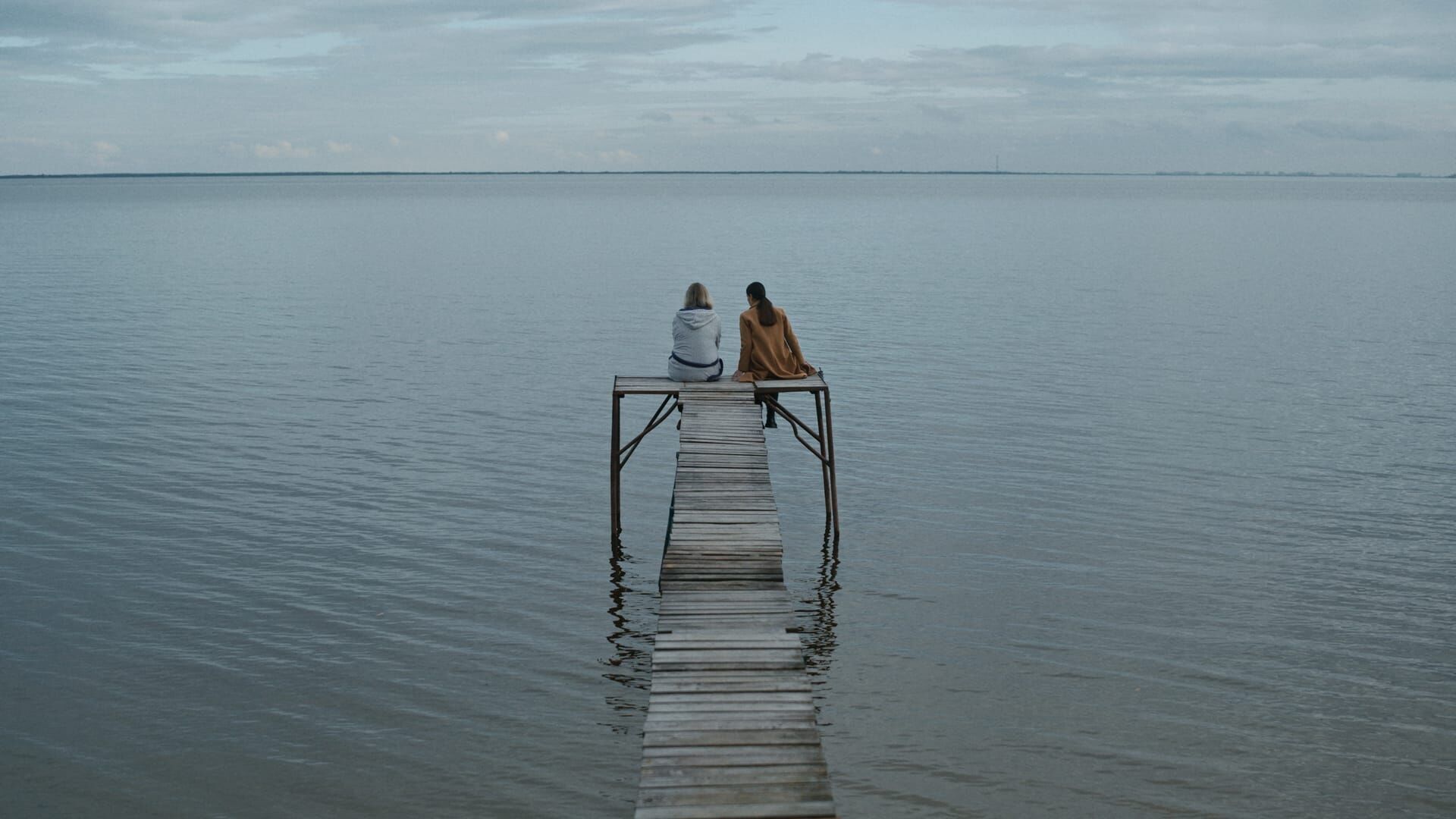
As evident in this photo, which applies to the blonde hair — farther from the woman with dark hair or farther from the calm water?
the calm water

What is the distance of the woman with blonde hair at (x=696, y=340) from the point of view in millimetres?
16250

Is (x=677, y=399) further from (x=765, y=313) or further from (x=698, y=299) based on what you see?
(x=765, y=313)

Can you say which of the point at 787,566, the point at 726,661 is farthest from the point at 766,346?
the point at 726,661

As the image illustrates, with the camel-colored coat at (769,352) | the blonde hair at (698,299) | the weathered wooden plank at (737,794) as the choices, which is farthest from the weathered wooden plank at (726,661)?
the blonde hair at (698,299)

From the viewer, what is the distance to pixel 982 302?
43.0 meters

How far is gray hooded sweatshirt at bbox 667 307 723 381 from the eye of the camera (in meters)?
16.2

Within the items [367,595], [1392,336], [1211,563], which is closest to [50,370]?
[367,595]

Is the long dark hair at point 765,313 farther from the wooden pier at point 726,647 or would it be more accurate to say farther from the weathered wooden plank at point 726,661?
the weathered wooden plank at point 726,661

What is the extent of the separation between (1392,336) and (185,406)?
31641 millimetres

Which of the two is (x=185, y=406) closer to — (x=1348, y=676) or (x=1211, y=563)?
(x=1211, y=563)

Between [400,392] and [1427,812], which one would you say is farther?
[400,392]

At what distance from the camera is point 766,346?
16.2 metres

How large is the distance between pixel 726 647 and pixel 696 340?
7081mm

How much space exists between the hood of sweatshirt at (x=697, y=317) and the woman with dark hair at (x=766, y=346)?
437 millimetres
